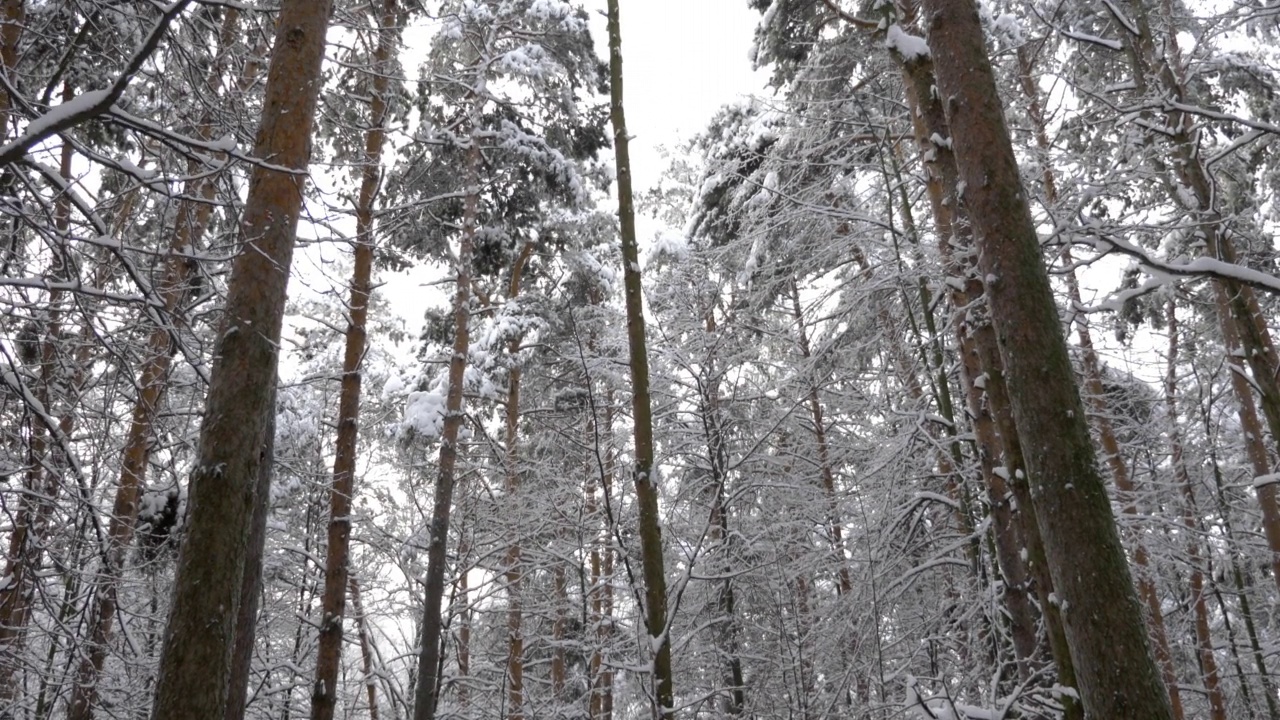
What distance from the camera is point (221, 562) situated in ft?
11.1

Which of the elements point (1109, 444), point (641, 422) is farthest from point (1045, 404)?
point (1109, 444)

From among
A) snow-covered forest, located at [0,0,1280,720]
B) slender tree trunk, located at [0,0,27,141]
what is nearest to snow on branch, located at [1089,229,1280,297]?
snow-covered forest, located at [0,0,1280,720]

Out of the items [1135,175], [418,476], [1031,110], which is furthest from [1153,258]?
[418,476]

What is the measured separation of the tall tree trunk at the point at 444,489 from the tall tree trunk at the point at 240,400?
3281mm

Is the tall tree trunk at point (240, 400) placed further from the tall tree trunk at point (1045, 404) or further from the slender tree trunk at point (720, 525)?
the slender tree trunk at point (720, 525)

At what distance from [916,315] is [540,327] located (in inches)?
293

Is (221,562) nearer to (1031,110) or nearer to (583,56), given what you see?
(1031,110)

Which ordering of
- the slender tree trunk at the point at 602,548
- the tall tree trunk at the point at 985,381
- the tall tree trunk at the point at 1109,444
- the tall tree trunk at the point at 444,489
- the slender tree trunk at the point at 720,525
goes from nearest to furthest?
the tall tree trunk at the point at 985,381, the tall tree trunk at the point at 1109,444, the tall tree trunk at the point at 444,489, the slender tree trunk at the point at 602,548, the slender tree trunk at the point at 720,525

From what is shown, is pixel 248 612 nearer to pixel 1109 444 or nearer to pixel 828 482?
pixel 828 482

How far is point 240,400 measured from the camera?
148 inches

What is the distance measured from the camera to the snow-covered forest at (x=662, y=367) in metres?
3.65

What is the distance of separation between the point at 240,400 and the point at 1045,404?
3.83 metres

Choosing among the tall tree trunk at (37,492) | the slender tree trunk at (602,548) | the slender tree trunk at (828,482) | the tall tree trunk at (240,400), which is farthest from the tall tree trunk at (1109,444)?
the tall tree trunk at (37,492)

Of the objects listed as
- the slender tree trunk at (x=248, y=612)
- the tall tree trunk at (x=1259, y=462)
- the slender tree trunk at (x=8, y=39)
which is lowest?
the slender tree trunk at (x=248, y=612)
